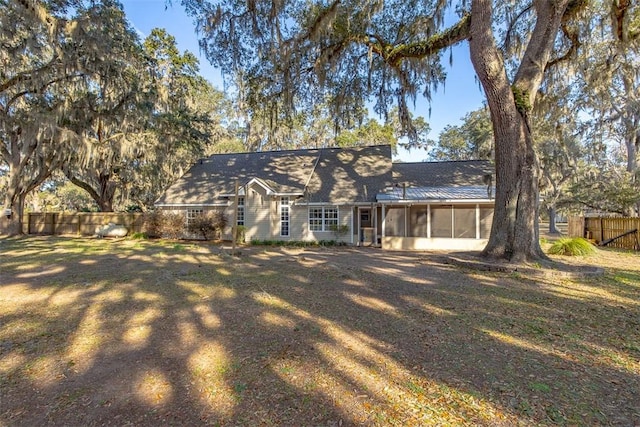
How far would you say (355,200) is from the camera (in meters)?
16.5

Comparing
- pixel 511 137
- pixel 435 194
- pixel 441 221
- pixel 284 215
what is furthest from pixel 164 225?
pixel 511 137

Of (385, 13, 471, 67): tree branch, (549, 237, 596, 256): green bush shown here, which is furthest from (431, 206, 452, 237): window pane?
(385, 13, 471, 67): tree branch

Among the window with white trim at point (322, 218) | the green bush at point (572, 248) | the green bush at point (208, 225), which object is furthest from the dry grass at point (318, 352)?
the green bush at point (208, 225)

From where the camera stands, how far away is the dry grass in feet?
8.80

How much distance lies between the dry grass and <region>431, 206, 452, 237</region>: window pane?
371 inches

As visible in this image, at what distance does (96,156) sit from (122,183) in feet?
17.9

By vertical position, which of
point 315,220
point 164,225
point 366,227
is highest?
point 315,220

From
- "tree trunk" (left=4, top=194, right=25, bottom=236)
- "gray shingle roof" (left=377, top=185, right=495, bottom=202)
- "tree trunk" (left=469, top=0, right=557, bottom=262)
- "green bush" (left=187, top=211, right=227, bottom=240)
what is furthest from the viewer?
"tree trunk" (left=4, top=194, right=25, bottom=236)

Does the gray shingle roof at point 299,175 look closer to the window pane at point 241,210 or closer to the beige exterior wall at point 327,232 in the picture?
the beige exterior wall at point 327,232

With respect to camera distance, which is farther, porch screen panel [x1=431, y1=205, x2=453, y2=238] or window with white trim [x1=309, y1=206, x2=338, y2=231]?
window with white trim [x1=309, y1=206, x2=338, y2=231]

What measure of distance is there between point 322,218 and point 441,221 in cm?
602

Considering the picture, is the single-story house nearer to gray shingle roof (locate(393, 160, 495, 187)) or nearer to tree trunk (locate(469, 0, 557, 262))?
gray shingle roof (locate(393, 160, 495, 187))

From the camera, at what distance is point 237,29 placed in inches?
459

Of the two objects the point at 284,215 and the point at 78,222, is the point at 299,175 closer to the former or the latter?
the point at 284,215
